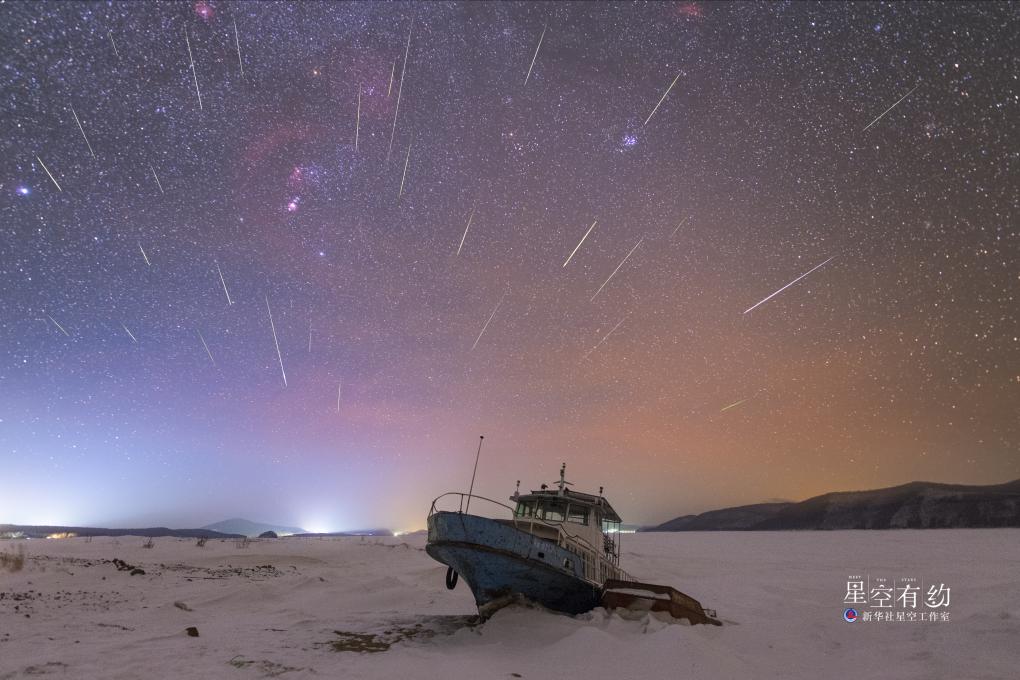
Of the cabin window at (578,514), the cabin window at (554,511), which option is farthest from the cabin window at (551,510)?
the cabin window at (578,514)

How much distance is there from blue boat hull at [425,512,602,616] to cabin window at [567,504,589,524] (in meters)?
3.17

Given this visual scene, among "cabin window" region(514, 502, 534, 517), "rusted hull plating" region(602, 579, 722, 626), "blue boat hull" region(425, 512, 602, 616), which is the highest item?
"cabin window" region(514, 502, 534, 517)

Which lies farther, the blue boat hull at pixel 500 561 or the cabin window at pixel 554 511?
the cabin window at pixel 554 511

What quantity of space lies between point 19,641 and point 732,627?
50.1 feet

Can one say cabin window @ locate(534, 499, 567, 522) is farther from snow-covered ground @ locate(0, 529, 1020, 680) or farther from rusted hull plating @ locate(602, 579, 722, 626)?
snow-covered ground @ locate(0, 529, 1020, 680)

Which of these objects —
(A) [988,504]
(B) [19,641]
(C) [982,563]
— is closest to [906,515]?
(A) [988,504]

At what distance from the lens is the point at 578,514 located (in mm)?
18141

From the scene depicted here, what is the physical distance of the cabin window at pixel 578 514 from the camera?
1792 centimetres

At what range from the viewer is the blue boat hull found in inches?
539

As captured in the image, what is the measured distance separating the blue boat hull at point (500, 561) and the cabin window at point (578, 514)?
317cm

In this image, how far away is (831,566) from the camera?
3472 centimetres
